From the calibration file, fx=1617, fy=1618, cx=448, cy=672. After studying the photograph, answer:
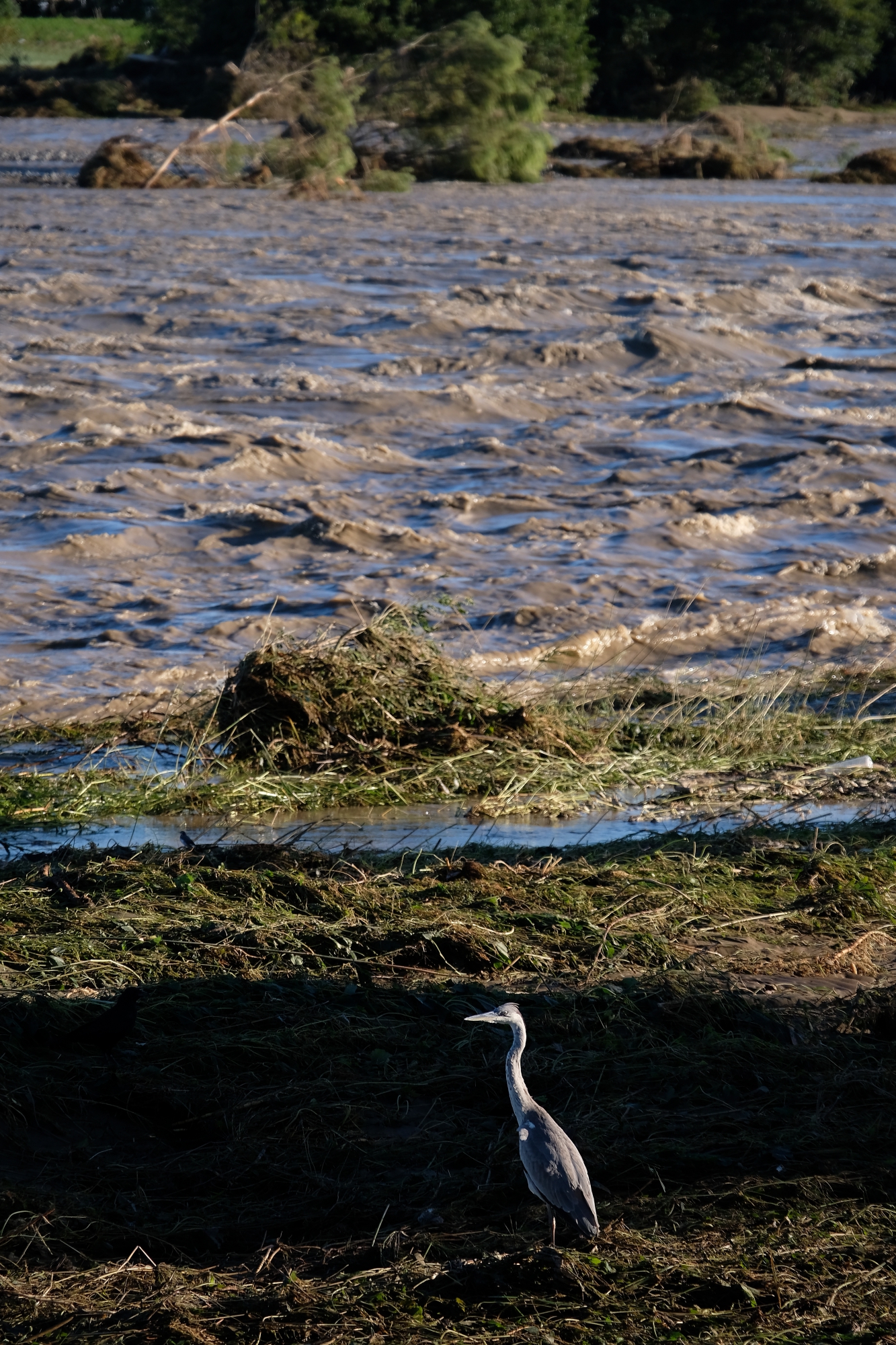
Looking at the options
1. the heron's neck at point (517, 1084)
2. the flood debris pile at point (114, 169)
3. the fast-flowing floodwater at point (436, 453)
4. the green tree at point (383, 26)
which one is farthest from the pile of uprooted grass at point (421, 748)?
the green tree at point (383, 26)

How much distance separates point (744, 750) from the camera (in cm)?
693

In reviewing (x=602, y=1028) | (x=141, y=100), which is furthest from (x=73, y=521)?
(x=141, y=100)

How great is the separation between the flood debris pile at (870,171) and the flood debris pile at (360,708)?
1149 inches

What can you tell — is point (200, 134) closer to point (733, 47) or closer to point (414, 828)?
point (414, 828)

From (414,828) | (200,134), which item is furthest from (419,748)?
(200,134)

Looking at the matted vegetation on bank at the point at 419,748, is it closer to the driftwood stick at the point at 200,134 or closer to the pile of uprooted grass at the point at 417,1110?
the pile of uprooted grass at the point at 417,1110

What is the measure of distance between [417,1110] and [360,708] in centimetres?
296

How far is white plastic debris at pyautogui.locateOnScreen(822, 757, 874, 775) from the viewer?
6719 mm

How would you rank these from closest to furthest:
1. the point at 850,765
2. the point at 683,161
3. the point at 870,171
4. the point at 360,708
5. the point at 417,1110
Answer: the point at 417,1110
the point at 360,708
the point at 850,765
the point at 870,171
the point at 683,161

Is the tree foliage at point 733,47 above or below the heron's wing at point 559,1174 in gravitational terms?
above

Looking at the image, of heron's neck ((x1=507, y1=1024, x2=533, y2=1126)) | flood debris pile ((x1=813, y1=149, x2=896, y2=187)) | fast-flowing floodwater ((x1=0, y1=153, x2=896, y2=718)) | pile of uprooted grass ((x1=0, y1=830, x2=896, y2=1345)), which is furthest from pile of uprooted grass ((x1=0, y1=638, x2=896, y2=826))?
flood debris pile ((x1=813, y1=149, x2=896, y2=187))

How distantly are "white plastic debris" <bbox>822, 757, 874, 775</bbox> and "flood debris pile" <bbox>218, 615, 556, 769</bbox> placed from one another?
45.9 inches

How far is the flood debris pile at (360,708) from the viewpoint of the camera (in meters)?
6.55

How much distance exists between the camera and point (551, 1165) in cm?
312
